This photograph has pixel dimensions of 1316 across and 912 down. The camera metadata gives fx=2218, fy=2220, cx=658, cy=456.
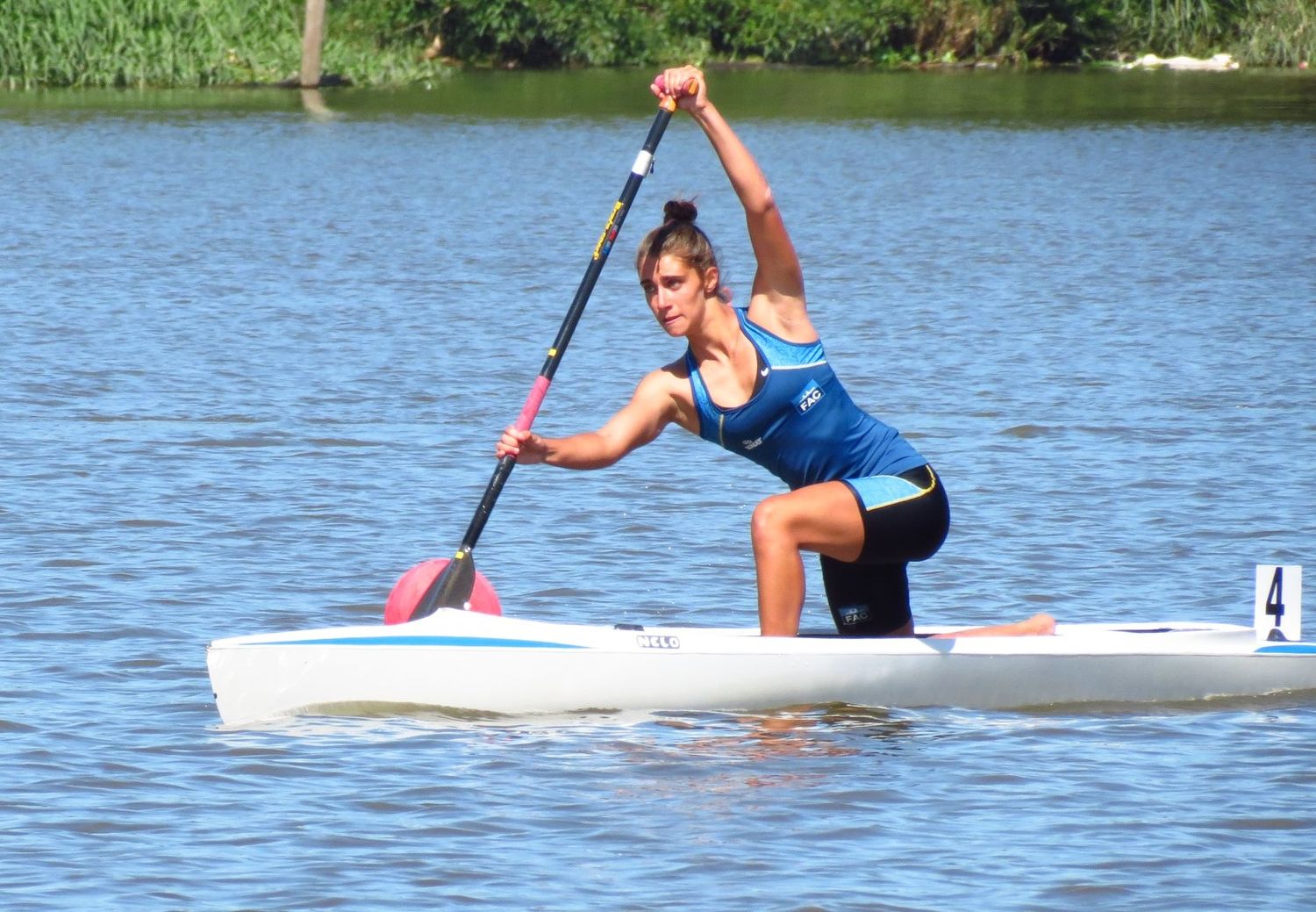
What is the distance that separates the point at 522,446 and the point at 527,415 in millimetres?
390

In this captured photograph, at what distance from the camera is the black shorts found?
6145 mm

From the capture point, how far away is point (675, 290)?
5.99 m

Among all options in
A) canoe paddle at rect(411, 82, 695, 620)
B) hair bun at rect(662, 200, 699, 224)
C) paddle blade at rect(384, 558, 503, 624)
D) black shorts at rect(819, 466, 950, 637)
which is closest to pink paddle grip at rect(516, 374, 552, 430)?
canoe paddle at rect(411, 82, 695, 620)

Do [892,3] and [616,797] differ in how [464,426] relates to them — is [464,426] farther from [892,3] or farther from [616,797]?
[892,3]

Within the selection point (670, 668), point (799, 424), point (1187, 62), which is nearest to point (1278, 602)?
point (799, 424)

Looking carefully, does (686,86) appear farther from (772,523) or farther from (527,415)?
(772,523)

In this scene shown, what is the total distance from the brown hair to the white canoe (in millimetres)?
1080

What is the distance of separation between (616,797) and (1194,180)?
65.9ft

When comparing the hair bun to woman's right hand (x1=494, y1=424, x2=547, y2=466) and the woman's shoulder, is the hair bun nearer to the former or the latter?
the woman's shoulder

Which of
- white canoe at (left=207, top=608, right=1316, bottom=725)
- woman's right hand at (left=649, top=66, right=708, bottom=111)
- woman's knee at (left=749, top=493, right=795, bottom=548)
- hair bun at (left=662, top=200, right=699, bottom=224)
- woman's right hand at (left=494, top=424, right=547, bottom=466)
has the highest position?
woman's right hand at (left=649, top=66, right=708, bottom=111)

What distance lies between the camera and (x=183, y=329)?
14062mm

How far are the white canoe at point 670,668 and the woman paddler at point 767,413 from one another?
21 cm

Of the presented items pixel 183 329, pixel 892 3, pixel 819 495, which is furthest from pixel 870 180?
pixel 892 3

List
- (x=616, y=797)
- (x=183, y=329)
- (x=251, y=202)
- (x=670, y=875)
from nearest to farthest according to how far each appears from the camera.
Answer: (x=670, y=875), (x=616, y=797), (x=183, y=329), (x=251, y=202)
